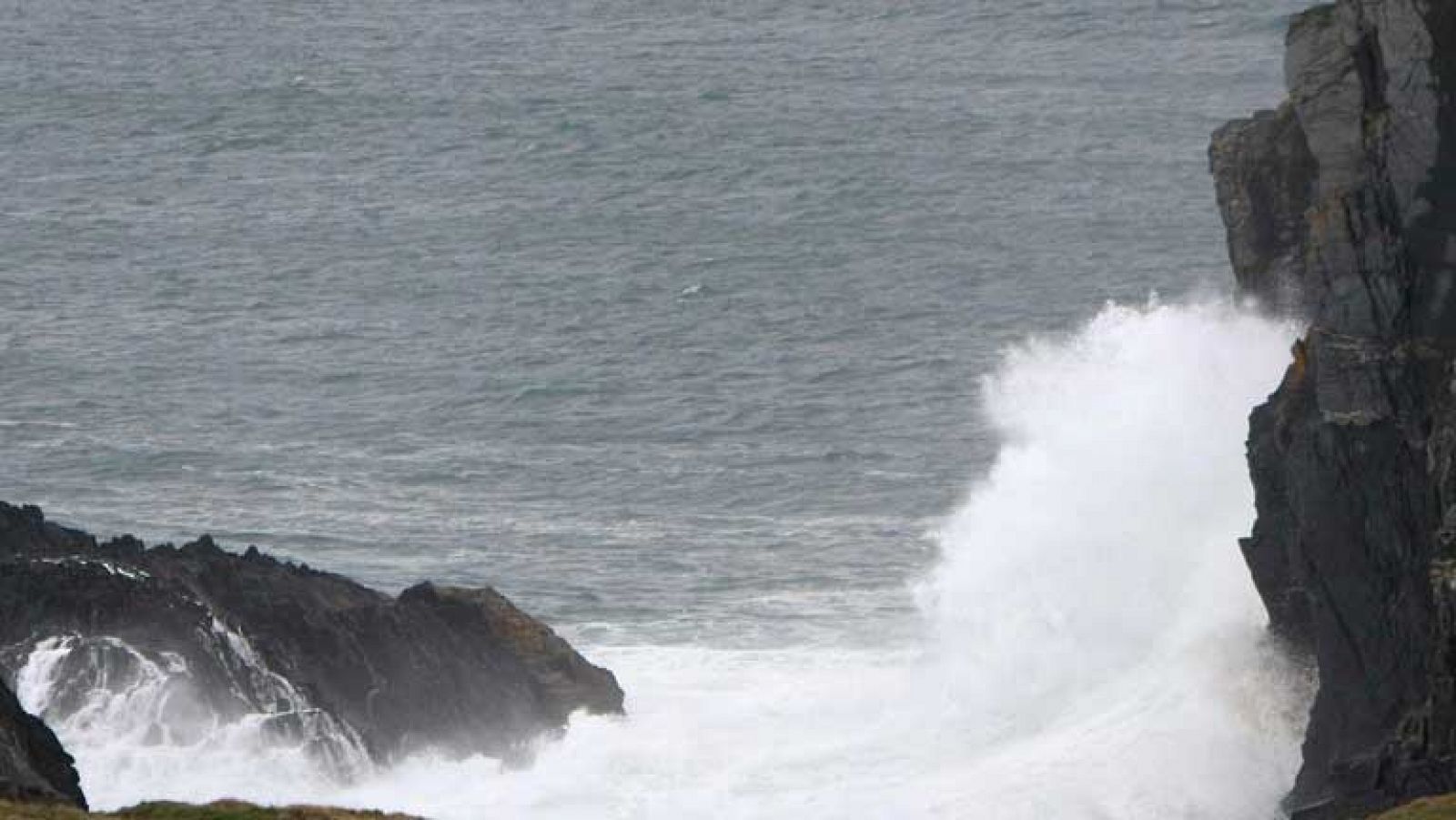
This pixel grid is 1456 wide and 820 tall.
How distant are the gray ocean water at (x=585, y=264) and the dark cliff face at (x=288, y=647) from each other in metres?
7.06

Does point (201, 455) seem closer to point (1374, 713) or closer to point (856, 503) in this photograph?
point (856, 503)

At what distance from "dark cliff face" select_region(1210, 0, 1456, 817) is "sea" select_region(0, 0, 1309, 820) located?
4052 mm

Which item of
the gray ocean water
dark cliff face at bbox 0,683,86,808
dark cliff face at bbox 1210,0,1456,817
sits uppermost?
the gray ocean water

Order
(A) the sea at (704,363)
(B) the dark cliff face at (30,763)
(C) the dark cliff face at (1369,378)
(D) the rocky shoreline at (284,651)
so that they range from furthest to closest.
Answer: (A) the sea at (704,363) < (D) the rocky shoreline at (284,651) < (C) the dark cliff face at (1369,378) < (B) the dark cliff face at (30,763)

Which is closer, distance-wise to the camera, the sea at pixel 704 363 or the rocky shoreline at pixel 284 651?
the rocky shoreline at pixel 284 651

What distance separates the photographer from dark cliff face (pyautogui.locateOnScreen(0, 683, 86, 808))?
47.0 meters

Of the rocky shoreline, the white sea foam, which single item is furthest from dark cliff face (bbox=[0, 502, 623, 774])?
the white sea foam

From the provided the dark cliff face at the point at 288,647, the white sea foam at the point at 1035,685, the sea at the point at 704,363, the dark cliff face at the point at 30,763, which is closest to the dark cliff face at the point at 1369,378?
the sea at the point at 704,363

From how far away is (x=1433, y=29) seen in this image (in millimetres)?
58000

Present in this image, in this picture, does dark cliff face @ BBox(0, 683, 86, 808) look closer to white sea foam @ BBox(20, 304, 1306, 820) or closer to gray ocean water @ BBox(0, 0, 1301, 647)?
white sea foam @ BBox(20, 304, 1306, 820)

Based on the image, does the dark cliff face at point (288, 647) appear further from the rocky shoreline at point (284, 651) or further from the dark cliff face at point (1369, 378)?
the dark cliff face at point (1369, 378)

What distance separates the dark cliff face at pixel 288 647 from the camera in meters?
65.1

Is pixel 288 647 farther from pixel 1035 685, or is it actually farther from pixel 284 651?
pixel 1035 685

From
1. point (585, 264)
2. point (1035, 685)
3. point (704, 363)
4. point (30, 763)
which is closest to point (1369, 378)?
point (1035, 685)
